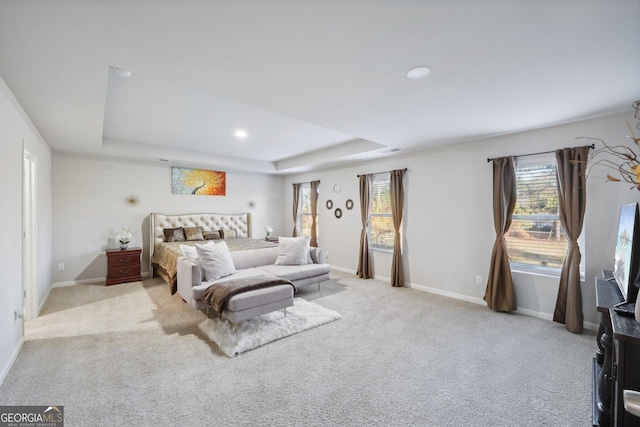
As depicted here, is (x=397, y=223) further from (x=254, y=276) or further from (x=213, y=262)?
(x=213, y=262)

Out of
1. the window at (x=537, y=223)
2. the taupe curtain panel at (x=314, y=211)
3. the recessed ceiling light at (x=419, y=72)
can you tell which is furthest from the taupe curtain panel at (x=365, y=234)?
the recessed ceiling light at (x=419, y=72)

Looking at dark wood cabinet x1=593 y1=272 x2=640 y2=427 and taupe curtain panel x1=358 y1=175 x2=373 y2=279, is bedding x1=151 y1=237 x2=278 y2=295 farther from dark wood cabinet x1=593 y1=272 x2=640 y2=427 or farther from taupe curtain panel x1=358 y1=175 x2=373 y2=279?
dark wood cabinet x1=593 y1=272 x2=640 y2=427

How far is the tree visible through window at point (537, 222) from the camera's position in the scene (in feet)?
11.1

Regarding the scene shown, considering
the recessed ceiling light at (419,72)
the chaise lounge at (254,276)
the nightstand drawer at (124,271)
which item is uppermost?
Answer: the recessed ceiling light at (419,72)

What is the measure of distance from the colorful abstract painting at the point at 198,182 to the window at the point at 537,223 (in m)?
5.81

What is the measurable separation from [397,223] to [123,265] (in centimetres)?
505

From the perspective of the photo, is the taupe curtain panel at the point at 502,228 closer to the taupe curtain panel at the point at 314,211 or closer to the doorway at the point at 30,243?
the taupe curtain panel at the point at 314,211

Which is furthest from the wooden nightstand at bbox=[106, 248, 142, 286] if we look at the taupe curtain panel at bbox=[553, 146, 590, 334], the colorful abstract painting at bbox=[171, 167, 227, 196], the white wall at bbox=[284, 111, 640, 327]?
the taupe curtain panel at bbox=[553, 146, 590, 334]

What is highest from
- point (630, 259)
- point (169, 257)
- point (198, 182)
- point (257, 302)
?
point (198, 182)

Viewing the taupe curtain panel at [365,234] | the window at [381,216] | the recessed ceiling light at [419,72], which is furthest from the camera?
the taupe curtain panel at [365,234]

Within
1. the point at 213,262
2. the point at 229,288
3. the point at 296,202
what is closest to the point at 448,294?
the point at 229,288

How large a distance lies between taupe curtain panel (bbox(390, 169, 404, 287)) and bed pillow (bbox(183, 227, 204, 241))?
400cm

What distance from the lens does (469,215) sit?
159 inches

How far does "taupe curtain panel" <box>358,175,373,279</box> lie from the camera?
17.6ft
